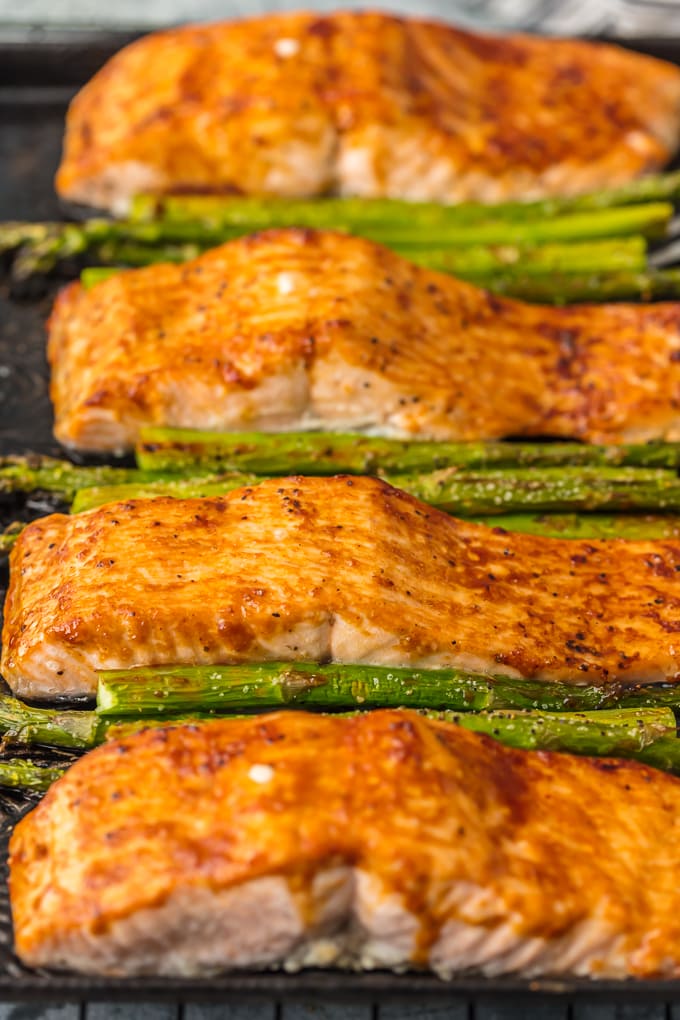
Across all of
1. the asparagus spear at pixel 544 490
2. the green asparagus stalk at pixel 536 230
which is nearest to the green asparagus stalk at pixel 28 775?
the asparagus spear at pixel 544 490

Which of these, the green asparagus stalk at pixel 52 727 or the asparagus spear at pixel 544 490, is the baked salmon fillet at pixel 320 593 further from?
the asparagus spear at pixel 544 490

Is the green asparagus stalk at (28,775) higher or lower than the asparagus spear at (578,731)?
lower

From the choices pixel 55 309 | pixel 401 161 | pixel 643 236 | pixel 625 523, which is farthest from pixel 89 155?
pixel 625 523

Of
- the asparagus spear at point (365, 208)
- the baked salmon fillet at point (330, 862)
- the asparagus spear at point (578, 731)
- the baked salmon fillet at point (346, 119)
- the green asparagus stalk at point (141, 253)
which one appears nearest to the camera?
the baked salmon fillet at point (330, 862)

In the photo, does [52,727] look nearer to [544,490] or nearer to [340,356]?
[340,356]

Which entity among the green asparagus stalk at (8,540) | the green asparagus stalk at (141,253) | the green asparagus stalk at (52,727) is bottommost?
the green asparagus stalk at (52,727)

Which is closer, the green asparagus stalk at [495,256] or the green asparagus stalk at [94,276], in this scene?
the green asparagus stalk at [94,276]

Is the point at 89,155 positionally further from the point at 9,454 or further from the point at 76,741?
the point at 76,741

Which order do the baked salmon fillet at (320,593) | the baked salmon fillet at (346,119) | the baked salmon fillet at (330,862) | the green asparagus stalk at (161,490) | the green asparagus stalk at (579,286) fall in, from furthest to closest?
1. the baked salmon fillet at (346,119)
2. the green asparagus stalk at (579,286)
3. the green asparagus stalk at (161,490)
4. the baked salmon fillet at (320,593)
5. the baked salmon fillet at (330,862)
